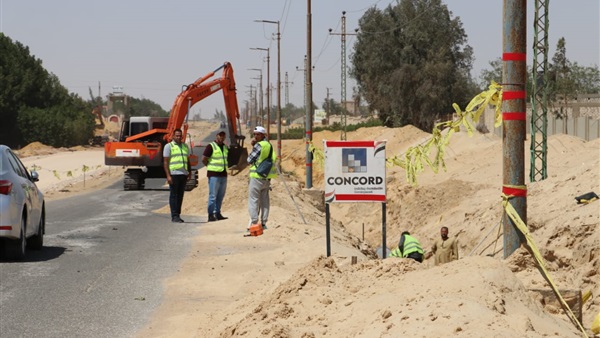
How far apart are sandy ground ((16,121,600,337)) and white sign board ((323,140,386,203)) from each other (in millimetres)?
829

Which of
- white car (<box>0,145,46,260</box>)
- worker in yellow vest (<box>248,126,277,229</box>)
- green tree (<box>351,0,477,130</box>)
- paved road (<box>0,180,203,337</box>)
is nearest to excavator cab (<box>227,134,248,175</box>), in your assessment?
paved road (<box>0,180,203,337</box>)

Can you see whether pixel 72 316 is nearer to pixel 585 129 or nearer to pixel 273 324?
pixel 273 324

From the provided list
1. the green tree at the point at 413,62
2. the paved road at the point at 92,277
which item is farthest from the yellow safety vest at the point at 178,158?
the green tree at the point at 413,62

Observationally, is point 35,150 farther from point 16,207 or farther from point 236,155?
point 16,207

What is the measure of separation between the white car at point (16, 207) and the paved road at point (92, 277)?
11.6 inches

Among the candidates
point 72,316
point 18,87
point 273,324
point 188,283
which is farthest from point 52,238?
point 18,87

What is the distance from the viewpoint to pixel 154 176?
38.4 m

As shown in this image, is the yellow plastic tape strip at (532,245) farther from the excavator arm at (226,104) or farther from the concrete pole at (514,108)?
the excavator arm at (226,104)

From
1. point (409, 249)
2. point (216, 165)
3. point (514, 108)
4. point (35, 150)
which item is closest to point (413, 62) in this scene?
point (35, 150)

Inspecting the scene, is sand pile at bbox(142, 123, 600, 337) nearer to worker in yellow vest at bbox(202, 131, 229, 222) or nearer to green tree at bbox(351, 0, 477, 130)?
worker in yellow vest at bbox(202, 131, 229, 222)

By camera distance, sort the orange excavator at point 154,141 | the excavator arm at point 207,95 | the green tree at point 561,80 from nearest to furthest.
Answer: the excavator arm at point 207,95 → the orange excavator at point 154,141 → the green tree at point 561,80

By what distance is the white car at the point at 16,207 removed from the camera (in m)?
13.4

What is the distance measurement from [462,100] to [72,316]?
8162cm

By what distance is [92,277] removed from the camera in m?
12.8
